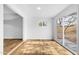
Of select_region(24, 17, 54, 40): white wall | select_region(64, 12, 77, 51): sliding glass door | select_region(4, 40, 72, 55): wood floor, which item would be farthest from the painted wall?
select_region(64, 12, 77, 51): sliding glass door

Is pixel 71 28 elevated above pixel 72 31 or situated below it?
above

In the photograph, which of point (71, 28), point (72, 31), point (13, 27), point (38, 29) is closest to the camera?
point (72, 31)

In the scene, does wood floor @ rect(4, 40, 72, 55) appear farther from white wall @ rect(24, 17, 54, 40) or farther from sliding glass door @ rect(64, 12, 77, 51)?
white wall @ rect(24, 17, 54, 40)

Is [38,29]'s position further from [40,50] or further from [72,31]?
[72,31]

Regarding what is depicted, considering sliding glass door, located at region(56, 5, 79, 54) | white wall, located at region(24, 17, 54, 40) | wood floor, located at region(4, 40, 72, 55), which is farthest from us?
white wall, located at region(24, 17, 54, 40)

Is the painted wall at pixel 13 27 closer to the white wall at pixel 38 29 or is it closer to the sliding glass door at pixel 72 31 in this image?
the white wall at pixel 38 29

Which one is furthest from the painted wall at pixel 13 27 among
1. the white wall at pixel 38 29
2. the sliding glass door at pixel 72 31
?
the sliding glass door at pixel 72 31

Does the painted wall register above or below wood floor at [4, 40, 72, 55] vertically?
above

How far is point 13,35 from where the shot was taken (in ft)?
30.8

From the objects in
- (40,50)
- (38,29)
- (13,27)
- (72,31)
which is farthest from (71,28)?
(13,27)

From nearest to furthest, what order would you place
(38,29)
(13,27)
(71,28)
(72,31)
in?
(72,31) → (71,28) → (13,27) → (38,29)
